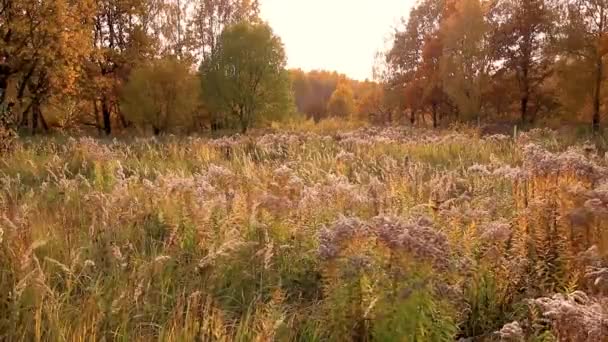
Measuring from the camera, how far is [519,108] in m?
28.0

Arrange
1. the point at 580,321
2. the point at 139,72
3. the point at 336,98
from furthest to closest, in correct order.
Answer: the point at 336,98 → the point at 139,72 → the point at 580,321

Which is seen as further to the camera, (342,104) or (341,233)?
(342,104)

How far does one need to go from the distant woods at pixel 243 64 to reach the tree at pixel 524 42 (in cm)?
5

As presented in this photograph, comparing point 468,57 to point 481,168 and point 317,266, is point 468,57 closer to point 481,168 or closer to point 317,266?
point 481,168

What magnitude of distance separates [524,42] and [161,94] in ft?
62.8

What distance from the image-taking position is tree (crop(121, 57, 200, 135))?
23984mm

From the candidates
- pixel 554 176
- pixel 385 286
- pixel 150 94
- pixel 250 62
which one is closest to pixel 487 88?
pixel 250 62

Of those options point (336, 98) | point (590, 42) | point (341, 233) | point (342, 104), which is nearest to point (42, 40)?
point (341, 233)

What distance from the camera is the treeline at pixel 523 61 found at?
20.7 metres

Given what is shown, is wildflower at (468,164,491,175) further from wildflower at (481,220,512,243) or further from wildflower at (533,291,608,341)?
wildflower at (533,291,608,341)

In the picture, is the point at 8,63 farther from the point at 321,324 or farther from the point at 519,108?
the point at 519,108

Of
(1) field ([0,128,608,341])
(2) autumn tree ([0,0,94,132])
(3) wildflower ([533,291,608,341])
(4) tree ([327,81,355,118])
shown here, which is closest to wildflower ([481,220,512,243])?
(1) field ([0,128,608,341])

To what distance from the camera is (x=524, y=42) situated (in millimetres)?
24969

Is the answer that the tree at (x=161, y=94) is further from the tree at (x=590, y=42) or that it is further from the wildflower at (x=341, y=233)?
the wildflower at (x=341, y=233)
